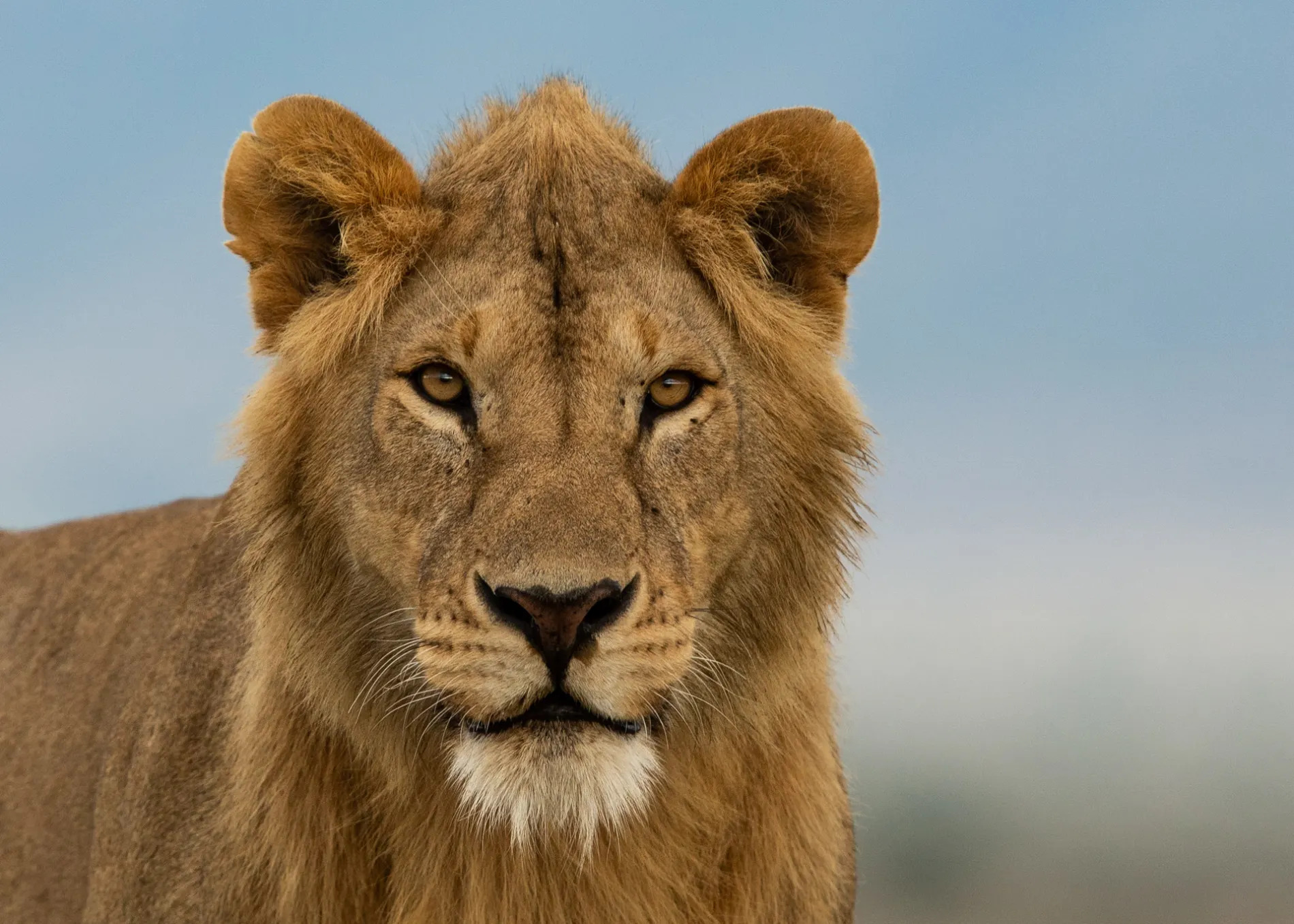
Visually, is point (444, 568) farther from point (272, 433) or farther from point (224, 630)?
point (224, 630)

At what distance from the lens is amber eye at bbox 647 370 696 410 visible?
12.6 feet

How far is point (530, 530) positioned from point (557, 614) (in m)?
0.25

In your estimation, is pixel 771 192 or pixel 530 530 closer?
pixel 530 530

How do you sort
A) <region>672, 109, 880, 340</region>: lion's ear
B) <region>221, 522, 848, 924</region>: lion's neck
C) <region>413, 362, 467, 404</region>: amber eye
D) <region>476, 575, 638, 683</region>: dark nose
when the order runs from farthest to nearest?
<region>672, 109, 880, 340</region>: lion's ear < <region>221, 522, 848, 924</region>: lion's neck < <region>413, 362, 467, 404</region>: amber eye < <region>476, 575, 638, 683</region>: dark nose

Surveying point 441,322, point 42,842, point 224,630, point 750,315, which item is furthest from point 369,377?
point 42,842

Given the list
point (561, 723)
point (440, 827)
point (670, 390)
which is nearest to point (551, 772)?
point (561, 723)

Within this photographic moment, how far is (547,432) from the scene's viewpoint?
3.62 metres

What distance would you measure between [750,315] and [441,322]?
3.08ft

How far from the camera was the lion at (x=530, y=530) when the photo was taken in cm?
348

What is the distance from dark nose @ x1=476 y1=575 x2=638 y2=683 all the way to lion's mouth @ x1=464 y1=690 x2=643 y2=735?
71mm

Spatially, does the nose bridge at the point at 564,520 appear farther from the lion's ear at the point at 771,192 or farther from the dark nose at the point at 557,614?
the lion's ear at the point at 771,192

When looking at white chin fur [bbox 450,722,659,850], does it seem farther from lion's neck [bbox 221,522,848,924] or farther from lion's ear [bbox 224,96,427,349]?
lion's ear [bbox 224,96,427,349]

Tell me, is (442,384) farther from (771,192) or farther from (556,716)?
(771,192)

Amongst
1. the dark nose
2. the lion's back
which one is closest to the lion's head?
the dark nose
